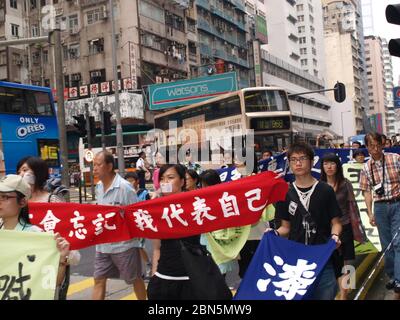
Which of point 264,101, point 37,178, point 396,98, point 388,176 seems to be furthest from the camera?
point 264,101

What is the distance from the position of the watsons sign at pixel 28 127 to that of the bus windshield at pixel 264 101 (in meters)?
7.91

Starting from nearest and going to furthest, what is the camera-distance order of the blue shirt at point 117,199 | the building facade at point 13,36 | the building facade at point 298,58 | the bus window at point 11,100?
1. the blue shirt at point 117,199
2. the bus window at point 11,100
3. the building facade at point 13,36
4. the building facade at point 298,58

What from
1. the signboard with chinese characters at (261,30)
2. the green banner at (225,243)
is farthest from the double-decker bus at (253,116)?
the signboard with chinese characters at (261,30)

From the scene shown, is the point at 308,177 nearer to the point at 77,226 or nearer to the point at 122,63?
the point at 77,226

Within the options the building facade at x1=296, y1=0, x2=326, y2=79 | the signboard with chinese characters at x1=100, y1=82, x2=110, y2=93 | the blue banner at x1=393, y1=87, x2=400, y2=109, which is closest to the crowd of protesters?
the blue banner at x1=393, y1=87, x2=400, y2=109

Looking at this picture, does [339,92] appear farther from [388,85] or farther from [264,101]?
[388,85]

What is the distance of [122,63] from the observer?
36.3 meters

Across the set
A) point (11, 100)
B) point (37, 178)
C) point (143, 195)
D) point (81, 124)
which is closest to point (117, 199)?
point (37, 178)

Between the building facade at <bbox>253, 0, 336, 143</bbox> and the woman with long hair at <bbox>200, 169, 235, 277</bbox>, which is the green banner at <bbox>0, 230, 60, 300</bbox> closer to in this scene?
the woman with long hair at <bbox>200, 169, 235, 277</bbox>

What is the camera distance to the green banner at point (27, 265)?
304 centimetres

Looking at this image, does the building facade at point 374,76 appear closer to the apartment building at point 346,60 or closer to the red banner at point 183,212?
the apartment building at point 346,60

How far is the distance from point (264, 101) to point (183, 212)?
1656cm

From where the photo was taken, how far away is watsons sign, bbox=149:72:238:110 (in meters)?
30.5

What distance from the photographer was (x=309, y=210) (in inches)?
143
